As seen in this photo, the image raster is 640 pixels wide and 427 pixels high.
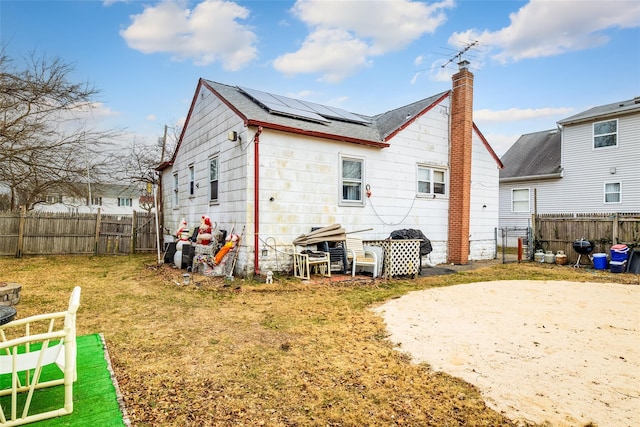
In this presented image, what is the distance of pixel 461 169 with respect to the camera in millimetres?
12016

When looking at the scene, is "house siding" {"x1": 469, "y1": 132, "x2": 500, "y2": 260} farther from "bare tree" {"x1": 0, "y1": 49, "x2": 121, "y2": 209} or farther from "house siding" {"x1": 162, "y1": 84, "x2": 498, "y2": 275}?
"bare tree" {"x1": 0, "y1": 49, "x2": 121, "y2": 209}

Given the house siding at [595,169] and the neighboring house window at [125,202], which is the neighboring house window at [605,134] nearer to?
the house siding at [595,169]

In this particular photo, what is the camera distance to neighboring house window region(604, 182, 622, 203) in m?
16.2

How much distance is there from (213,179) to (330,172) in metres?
3.76

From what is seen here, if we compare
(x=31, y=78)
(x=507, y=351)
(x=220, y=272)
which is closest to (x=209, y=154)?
(x=220, y=272)

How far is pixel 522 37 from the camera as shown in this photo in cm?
1308

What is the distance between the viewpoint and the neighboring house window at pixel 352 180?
1019cm

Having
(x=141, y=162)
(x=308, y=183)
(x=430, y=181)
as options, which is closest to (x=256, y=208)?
(x=308, y=183)

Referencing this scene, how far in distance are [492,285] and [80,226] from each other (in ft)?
46.7

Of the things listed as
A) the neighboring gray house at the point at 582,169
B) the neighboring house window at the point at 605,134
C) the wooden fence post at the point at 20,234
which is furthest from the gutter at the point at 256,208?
the neighboring house window at the point at 605,134

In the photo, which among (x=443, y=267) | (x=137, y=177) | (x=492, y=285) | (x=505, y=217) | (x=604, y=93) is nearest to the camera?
(x=492, y=285)

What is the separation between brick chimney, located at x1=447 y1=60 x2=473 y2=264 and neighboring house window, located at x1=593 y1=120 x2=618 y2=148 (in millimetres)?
9320

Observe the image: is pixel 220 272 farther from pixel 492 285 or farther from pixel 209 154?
pixel 492 285

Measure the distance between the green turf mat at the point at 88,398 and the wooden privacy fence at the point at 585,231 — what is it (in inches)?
Answer: 553
